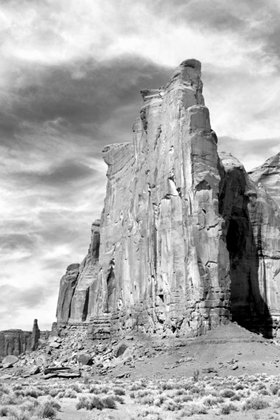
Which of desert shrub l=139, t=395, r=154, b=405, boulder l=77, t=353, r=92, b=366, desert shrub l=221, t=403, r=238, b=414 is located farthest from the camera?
boulder l=77, t=353, r=92, b=366

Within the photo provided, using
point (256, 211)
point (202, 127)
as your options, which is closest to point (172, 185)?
point (202, 127)

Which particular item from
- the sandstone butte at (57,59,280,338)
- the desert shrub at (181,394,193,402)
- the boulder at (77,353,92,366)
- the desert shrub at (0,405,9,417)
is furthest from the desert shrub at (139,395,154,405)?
the boulder at (77,353,92,366)

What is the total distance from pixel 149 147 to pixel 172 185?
7.92m

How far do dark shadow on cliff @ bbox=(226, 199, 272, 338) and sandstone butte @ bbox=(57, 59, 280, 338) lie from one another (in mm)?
120

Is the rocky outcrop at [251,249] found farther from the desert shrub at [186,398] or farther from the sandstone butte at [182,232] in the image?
the desert shrub at [186,398]

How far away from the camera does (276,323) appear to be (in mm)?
65062

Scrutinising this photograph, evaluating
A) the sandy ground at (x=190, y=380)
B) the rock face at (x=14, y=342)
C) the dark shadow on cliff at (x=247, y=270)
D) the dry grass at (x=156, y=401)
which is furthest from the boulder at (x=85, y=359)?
the rock face at (x=14, y=342)

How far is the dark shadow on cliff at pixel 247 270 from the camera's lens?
65812mm

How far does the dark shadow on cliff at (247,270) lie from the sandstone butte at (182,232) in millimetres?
120

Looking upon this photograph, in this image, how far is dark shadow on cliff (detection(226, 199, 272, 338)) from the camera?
6581 centimetres

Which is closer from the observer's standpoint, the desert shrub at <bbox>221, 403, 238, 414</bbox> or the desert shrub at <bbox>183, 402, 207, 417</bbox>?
the desert shrub at <bbox>183, 402, 207, 417</bbox>

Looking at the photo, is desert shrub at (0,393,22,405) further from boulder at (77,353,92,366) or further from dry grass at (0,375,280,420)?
boulder at (77,353,92,366)

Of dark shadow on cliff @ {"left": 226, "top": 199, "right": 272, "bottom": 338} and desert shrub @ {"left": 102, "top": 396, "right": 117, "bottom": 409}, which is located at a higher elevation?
dark shadow on cliff @ {"left": 226, "top": 199, "right": 272, "bottom": 338}

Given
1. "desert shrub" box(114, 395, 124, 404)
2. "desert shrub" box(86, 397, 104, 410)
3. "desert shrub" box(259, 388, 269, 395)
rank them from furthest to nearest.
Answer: "desert shrub" box(259, 388, 269, 395)
"desert shrub" box(114, 395, 124, 404)
"desert shrub" box(86, 397, 104, 410)
